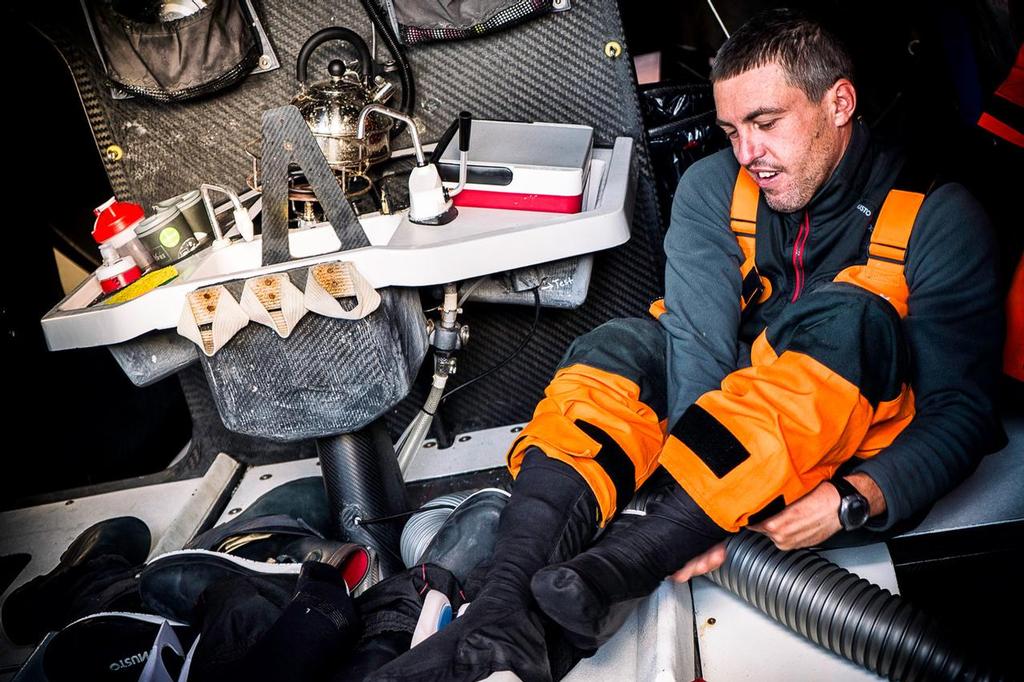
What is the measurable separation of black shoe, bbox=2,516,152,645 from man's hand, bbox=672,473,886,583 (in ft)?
4.10

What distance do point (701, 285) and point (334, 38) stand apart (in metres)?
1.01

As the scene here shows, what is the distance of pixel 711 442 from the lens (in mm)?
1354

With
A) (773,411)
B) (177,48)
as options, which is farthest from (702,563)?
(177,48)

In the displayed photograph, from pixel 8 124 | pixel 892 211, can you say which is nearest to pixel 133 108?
pixel 8 124

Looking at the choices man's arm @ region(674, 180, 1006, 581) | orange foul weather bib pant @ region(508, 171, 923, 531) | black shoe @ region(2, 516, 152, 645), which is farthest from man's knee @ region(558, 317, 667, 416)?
black shoe @ region(2, 516, 152, 645)

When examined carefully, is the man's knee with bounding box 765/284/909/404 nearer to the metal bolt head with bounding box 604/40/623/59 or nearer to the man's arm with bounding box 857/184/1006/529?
the man's arm with bounding box 857/184/1006/529

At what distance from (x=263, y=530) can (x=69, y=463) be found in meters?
1.07

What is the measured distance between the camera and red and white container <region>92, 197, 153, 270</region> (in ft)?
5.91

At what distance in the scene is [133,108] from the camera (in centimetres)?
213

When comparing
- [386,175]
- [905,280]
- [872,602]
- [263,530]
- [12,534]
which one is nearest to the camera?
[872,602]

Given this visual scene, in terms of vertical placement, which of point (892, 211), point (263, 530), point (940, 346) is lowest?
point (263, 530)

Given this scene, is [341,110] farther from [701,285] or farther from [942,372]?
[942,372]

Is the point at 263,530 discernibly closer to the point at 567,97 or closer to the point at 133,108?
the point at 133,108

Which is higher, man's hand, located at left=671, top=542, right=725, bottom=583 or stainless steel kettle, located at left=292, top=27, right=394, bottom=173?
stainless steel kettle, located at left=292, top=27, right=394, bottom=173
